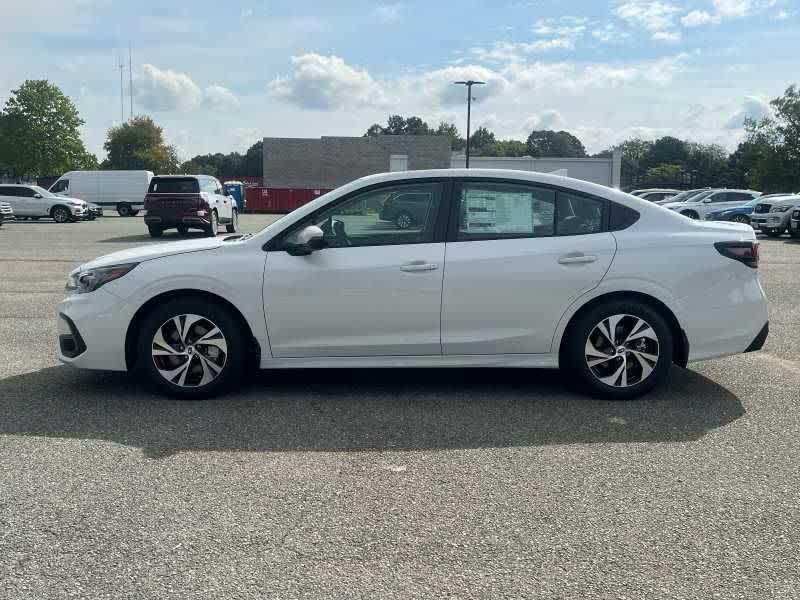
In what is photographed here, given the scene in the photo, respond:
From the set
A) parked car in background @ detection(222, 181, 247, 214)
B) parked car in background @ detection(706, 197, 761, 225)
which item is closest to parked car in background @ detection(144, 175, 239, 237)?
parked car in background @ detection(706, 197, 761, 225)

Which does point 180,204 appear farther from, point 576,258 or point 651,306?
point 651,306

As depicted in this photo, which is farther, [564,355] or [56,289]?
[56,289]

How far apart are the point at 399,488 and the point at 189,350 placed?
2127mm

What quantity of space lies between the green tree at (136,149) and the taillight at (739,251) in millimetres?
86427

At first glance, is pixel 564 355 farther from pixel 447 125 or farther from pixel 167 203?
pixel 447 125

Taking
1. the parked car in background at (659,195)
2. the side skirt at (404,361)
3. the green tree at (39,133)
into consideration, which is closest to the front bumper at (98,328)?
the side skirt at (404,361)

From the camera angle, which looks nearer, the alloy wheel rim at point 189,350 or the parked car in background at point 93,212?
the alloy wheel rim at point 189,350

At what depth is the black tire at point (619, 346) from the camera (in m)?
5.27

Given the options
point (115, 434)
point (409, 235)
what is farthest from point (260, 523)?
point (409, 235)

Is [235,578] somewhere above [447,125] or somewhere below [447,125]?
below

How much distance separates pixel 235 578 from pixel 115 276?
2951mm

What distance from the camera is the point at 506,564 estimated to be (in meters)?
3.04

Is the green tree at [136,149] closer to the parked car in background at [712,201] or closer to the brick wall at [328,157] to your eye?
→ the brick wall at [328,157]

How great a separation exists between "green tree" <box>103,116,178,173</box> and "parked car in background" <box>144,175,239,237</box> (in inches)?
2676
